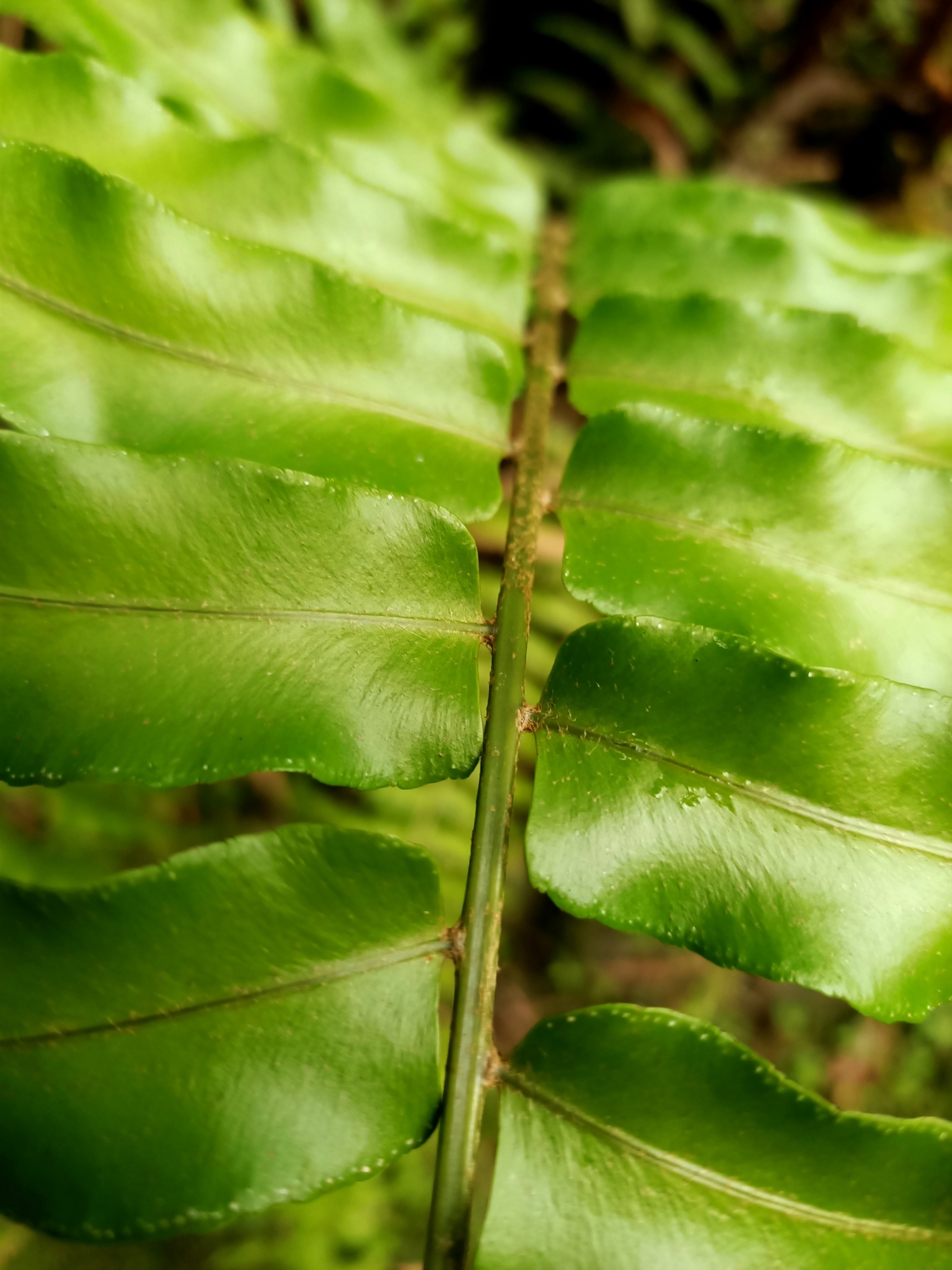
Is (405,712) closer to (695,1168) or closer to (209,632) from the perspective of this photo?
(209,632)

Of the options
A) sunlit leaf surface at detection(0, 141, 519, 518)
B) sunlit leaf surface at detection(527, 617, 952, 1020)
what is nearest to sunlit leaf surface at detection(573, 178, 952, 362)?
sunlit leaf surface at detection(0, 141, 519, 518)

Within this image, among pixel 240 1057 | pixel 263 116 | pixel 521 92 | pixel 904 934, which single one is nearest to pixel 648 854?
pixel 904 934

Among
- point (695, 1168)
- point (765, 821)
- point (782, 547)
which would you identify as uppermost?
point (782, 547)

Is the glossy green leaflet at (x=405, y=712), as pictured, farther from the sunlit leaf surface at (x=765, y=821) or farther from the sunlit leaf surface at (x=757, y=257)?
the sunlit leaf surface at (x=757, y=257)

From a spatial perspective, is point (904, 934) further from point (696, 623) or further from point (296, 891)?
point (296, 891)

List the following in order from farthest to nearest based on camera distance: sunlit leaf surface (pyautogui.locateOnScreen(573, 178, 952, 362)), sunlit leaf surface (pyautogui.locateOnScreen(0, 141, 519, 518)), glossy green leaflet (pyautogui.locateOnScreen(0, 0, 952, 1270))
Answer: sunlit leaf surface (pyautogui.locateOnScreen(573, 178, 952, 362)) < sunlit leaf surface (pyautogui.locateOnScreen(0, 141, 519, 518)) < glossy green leaflet (pyautogui.locateOnScreen(0, 0, 952, 1270))

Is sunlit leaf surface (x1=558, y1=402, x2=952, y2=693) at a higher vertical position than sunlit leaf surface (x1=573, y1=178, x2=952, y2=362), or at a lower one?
lower

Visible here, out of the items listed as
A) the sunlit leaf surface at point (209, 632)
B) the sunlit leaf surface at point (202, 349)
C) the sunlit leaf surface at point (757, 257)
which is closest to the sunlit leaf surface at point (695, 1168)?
the sunlit leaf surface at point (209, 632)

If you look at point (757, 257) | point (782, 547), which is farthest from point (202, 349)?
point (757, 257)

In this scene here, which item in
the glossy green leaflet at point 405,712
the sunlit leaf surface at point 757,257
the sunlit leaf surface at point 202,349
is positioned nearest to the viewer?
the glossy green leaflet at point 405,712


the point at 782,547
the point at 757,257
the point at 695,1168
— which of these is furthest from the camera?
the point at 757,257

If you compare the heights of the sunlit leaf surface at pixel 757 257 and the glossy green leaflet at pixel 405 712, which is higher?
the sunlit leaf surface at pixel 757 257

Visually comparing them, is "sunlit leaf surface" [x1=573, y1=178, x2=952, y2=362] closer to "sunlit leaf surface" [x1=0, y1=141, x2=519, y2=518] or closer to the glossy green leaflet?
the glossy green leaflet
